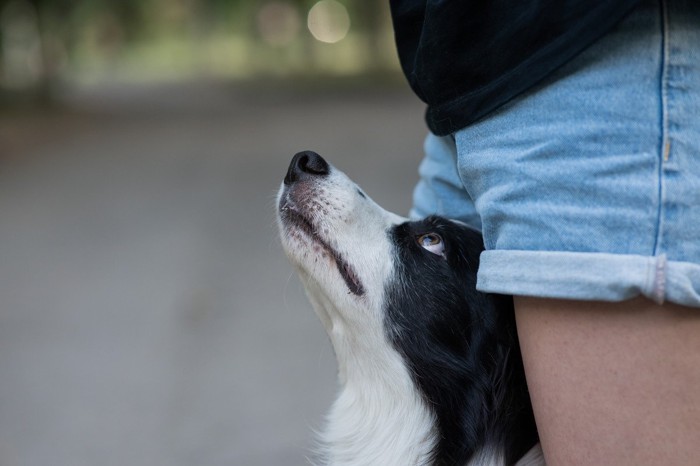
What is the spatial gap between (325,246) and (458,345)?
1.33 feet

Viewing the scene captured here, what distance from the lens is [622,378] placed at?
1.44 metres

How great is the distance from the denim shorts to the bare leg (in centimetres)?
6

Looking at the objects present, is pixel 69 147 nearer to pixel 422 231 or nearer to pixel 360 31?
pixel 422 231

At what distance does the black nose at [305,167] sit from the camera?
7.55 ft

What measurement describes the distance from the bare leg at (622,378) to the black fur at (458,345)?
0.57 m

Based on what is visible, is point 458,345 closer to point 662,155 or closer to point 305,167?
point 305,167

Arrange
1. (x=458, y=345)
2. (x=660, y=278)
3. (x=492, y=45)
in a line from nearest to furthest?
1. (x=660, y=278)
2. (x=492, y=45)
3. (x=458, y=345)

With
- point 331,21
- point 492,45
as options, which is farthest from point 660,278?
point 331,21

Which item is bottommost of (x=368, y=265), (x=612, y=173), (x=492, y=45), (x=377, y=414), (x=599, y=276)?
(x=377, y=414)

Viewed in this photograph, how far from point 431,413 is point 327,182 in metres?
0.63

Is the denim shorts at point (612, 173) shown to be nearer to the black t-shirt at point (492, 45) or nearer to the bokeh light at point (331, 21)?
the black t-shirt at point (492, 45)

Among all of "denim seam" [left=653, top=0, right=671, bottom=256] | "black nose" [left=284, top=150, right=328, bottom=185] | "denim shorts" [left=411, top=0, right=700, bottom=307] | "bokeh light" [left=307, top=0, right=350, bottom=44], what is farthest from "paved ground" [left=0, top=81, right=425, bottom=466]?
"bokeh light" [left=307, top=0, right=350, bottom=44]

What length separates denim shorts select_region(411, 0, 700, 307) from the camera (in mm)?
1373

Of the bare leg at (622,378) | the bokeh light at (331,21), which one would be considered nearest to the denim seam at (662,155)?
the bare leg at (622,378)
